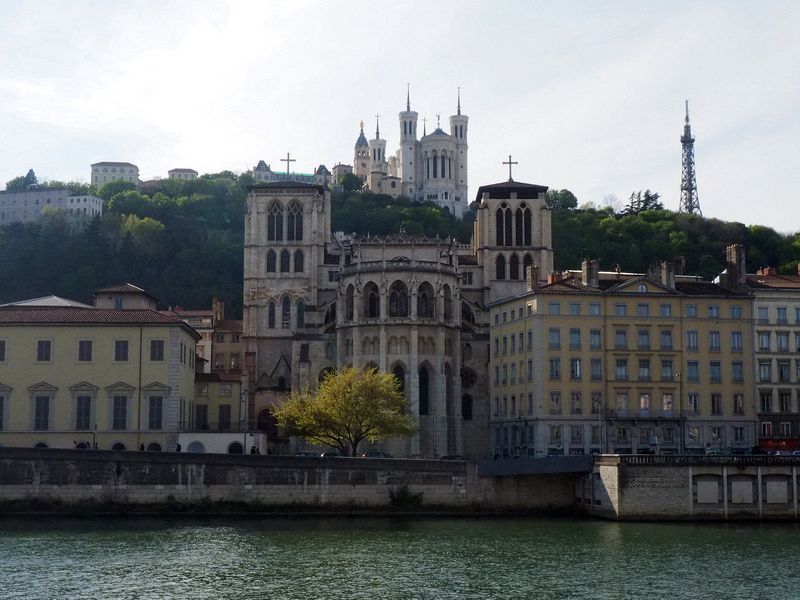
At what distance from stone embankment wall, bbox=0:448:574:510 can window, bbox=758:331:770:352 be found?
914 inches

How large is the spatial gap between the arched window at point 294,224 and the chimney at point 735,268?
129ft

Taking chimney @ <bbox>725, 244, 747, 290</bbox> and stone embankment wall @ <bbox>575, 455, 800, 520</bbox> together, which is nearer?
stone embankment wall @ <bbox>575, 455, 800, 520</bbox>

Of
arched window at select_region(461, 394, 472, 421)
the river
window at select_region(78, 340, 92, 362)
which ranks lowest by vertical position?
the river

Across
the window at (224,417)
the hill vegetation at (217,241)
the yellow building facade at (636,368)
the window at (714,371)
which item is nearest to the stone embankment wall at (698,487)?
the yellow building facade at (636,368)

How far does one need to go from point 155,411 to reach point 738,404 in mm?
38487

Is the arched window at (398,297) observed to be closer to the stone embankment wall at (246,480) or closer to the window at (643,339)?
the window at (643,339)

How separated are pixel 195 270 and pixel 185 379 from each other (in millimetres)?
77601

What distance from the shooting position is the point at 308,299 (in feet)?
358

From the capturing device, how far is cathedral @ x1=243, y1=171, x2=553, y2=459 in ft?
312

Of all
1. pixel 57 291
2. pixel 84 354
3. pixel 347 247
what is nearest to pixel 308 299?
pixel 347 247

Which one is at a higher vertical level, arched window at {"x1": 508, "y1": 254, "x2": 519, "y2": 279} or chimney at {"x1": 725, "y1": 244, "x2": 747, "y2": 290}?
arched window at {"x1": 508, "y1": 254, "x2": 519, "y2": 279}

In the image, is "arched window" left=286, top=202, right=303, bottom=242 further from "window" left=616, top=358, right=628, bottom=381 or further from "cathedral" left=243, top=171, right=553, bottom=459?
"window" left=616, top=358, right=628, bottom=381

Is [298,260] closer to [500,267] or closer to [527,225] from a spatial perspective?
[500,267]

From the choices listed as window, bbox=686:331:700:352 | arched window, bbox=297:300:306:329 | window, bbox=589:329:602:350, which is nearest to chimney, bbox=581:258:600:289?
window, bbox=589:329:602:350
